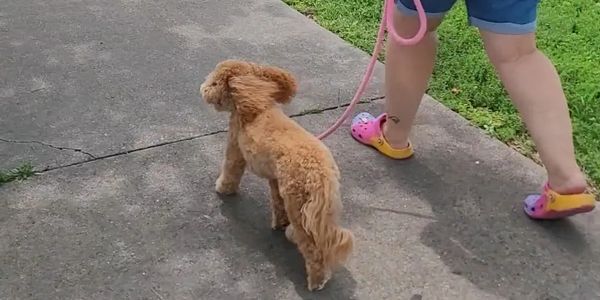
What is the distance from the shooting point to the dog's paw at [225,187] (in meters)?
3.28

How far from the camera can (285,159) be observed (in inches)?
108

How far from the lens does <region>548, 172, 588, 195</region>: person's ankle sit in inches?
121

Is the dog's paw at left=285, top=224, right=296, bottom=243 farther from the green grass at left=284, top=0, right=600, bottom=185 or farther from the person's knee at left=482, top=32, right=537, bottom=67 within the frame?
the green grass at left=284, top=0, right=600, bottom=185

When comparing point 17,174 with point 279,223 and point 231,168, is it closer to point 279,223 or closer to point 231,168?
point 231,168

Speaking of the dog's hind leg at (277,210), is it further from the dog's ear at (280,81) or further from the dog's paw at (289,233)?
the dog's ear at (280,81)

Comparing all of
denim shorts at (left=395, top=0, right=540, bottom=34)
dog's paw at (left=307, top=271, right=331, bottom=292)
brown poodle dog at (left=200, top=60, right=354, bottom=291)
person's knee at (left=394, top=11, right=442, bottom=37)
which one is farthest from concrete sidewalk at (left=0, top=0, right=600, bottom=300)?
denim shorts at (left=395, top=0, right=540, bottom=34)

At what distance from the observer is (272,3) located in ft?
18.4

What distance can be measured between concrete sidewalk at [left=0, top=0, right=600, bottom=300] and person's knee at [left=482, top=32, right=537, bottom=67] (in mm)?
634

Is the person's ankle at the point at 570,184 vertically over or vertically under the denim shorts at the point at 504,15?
under

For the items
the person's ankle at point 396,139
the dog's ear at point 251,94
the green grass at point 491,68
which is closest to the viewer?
the dog's ear at point 251,94

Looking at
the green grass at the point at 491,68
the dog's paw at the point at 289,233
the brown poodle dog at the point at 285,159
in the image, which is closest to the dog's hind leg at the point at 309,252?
the brown poodle dog at the point at 285,159

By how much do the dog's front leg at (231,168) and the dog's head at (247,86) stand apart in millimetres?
173

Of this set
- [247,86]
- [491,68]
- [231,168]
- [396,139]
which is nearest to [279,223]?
[231,168]

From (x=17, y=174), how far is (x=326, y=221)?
4.84 ft
